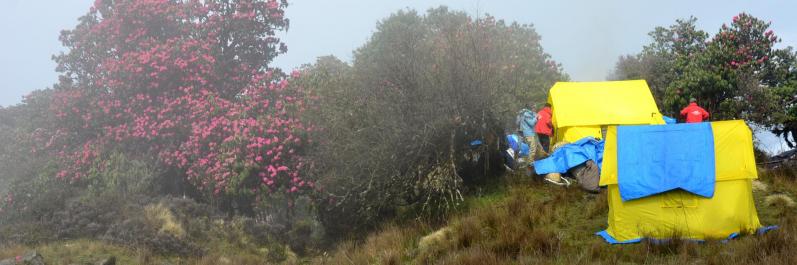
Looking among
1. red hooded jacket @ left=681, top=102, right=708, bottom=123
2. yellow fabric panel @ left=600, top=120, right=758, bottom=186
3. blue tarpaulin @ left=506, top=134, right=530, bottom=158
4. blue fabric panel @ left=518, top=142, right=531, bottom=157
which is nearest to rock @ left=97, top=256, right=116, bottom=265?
blue tarpaulin @ left=506, top=134, right=530, bottom=158

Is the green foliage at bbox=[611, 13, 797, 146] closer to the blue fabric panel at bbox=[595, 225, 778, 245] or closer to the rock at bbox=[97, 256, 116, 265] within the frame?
the blue fabric panel at bbox=[595, 225, 778, 245]

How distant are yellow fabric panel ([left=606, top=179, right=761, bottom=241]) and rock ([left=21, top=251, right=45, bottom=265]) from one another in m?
8.72

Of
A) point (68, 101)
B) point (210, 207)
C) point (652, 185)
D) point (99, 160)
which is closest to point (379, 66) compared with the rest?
point (210, 207)

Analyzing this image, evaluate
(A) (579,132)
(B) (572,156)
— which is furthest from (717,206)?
(A) (579,132)

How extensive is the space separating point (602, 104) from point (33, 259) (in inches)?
390

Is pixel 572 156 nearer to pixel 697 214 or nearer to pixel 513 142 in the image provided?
pixel 513 142

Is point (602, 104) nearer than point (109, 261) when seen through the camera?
No

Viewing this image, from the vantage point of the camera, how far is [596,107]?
37.3 feet

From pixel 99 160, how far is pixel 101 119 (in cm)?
156

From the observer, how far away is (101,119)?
15.1 meters

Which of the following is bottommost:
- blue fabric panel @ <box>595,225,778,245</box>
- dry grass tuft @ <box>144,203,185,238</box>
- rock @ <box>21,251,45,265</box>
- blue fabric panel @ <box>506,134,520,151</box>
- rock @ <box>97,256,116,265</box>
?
rock @ <box>97,256,116,265</box>

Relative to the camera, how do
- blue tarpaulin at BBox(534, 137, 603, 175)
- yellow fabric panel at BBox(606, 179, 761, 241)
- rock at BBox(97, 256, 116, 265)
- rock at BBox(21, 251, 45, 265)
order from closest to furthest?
1. yellow fabric panel at BBox(606, 179, 761, 241)
2. rock at BBox(21, 251, 45, 265)
3. rock at BBox(97, 256, 116, 265)
4. blue tarpaulin at BBox(534, 137, 603, 175)

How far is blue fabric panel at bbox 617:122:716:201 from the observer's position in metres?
7.17

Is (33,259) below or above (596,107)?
below
